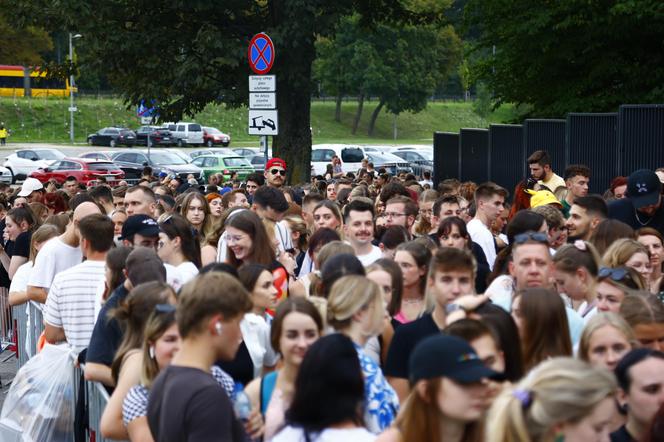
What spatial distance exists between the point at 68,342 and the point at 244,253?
53.7 inches

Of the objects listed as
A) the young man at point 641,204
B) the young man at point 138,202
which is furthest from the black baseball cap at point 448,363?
the young man at point 138,202

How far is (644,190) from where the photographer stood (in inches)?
423

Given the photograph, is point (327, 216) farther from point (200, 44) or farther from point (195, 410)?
point (200, 44)

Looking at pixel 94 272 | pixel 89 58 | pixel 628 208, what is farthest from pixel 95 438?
pixel 89 58

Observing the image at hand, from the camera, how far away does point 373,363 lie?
5746 millimetres

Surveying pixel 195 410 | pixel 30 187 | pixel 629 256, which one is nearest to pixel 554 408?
pixel 195 410

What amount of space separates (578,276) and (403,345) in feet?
5.53

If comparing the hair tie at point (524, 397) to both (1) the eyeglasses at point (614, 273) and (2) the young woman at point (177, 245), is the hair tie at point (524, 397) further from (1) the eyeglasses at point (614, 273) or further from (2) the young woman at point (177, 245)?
(2) the young woman at point (177, 245)

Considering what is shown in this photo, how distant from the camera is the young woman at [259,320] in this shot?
6.98 m

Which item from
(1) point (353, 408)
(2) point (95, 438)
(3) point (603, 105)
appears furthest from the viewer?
(3) point (603, 105)

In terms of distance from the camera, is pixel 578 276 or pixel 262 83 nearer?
pixel 578 276

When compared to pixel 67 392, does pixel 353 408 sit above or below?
above

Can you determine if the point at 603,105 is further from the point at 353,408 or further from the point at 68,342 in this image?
the point at 353,408

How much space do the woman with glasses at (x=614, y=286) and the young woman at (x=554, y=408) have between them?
270 centimetres
